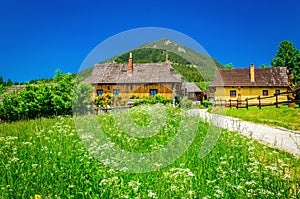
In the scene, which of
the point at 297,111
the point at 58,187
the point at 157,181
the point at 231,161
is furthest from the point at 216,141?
the point at 297,111

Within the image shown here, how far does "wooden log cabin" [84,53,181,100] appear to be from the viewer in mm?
7004

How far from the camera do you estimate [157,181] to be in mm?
4438

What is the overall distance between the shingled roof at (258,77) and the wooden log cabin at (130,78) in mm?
41166

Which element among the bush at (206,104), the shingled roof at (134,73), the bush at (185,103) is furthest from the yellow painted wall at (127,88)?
the bush at (206,104)

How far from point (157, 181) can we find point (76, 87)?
4591mm

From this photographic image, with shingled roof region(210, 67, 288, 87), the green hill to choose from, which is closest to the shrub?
the green hill

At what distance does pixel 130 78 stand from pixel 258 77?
4581 cm

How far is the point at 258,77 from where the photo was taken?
48.8 metres

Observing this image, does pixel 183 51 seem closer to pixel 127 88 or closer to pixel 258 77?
pixel 127 88

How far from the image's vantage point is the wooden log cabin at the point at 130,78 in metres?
7.00

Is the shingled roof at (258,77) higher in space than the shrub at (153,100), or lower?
higher

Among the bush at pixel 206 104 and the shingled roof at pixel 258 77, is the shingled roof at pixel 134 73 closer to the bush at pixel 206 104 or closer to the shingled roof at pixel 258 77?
the bush at pixel 206 104

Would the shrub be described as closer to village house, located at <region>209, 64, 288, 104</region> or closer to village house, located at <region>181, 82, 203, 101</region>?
village house, located at <region>181, 82, 203, 101</region>

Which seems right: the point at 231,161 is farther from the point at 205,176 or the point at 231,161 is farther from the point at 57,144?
the point at 57,144
